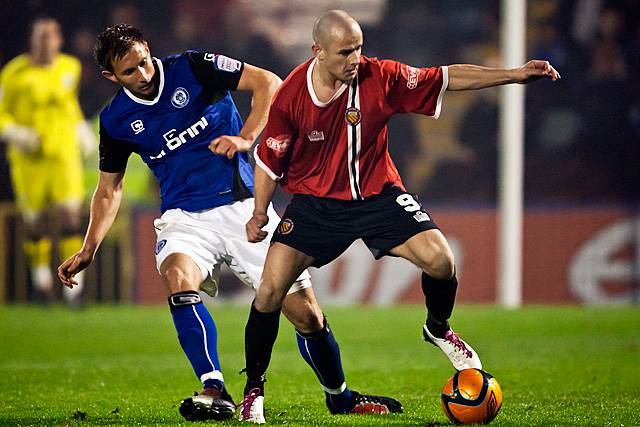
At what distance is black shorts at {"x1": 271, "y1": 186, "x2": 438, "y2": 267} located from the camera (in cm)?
568

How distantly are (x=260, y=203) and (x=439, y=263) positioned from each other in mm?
895

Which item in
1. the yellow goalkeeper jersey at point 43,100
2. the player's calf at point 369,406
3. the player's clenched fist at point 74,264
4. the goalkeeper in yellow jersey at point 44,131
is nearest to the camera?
the player's calf at point 369,406

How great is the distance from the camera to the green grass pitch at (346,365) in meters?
6.03

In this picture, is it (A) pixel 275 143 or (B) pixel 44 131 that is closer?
(A) pixel 275 143

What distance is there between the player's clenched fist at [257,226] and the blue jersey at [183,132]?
0.57m

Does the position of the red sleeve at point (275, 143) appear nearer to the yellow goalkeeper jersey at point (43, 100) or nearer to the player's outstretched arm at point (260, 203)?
the player's outstretched arm at point (260, 203)

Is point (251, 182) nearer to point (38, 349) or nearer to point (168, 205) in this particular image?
point (168, 205)

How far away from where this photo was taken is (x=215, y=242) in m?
6.12

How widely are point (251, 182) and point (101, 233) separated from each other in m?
0.84

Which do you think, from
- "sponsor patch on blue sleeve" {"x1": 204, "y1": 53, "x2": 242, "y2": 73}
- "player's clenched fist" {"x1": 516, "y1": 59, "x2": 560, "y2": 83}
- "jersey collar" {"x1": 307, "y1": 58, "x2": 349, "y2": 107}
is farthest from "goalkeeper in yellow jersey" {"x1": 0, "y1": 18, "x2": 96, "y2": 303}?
"player's clenched fist" {"x1": 516, "y1": 59, "x2": 560, "y2": 83}

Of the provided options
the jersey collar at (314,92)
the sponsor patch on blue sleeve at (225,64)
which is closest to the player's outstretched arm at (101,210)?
the sponsor patch on blue sleeve at (225,64)

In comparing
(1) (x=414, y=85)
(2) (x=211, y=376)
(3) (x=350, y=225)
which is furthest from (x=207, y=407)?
(1) (x=414, y=85)

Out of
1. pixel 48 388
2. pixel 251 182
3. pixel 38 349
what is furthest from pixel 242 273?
pixel 38 349

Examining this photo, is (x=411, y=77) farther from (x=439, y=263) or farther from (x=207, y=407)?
(x=207, y=407)
